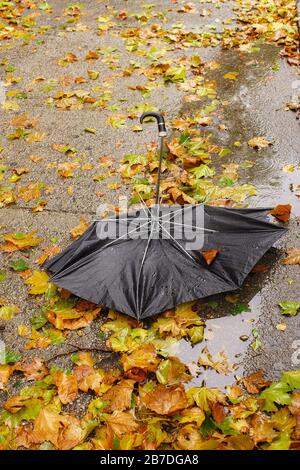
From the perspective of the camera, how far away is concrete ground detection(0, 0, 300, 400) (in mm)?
2682

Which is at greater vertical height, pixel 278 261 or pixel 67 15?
pixel 67 15

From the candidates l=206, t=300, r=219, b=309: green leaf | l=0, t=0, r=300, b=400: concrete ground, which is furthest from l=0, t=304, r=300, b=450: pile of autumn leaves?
l=206, t=300, r=219, b=309: green leaf

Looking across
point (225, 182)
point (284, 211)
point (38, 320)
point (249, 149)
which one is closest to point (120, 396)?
point (38, 320)

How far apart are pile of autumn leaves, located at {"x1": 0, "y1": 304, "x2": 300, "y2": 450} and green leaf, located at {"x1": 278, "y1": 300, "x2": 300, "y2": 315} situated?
0.42 metres

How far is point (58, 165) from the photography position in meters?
4.19

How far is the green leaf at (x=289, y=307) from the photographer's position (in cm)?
270

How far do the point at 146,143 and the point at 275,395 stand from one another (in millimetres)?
2798

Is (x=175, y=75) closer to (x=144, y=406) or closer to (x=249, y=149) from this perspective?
(x=249, y=149)

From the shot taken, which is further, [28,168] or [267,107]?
[267,107]

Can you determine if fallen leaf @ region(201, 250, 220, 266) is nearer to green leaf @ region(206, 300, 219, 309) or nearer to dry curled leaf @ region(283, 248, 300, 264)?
green leaf @ region(206, 300, 219, 309)

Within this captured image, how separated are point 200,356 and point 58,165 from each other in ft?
8.07
